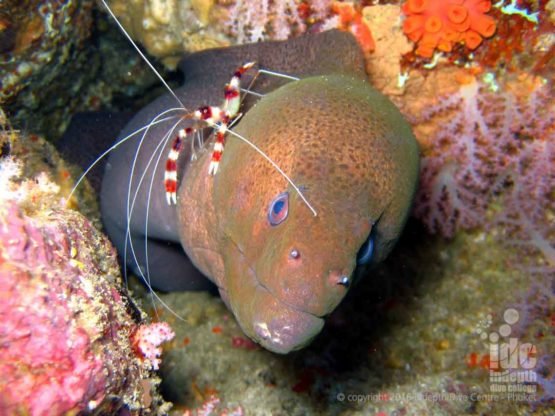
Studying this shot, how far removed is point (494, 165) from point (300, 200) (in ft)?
7.19

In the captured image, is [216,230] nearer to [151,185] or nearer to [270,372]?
→ [151,185]

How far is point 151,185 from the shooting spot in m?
3.24

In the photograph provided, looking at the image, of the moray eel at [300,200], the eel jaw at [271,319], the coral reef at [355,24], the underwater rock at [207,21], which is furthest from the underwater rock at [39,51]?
the eel jaw at [271,319]

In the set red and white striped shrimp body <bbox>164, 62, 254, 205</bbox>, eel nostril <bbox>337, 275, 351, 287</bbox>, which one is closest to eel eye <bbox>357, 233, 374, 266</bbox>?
eel nostril <bbox>337, 275, 351, 287</bbox>

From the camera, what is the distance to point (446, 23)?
123 inches

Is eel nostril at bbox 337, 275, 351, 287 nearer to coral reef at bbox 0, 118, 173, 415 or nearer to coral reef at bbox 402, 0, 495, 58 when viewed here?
coral reef at bbox 0, 118, 173, 415

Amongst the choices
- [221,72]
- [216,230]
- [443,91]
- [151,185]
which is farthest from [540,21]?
[151,185]

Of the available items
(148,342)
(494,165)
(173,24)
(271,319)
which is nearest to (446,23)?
(494,165)

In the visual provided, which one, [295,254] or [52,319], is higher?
[52,319]

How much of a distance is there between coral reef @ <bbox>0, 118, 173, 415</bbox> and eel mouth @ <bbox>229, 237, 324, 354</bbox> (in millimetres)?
573

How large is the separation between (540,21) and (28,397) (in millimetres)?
3590

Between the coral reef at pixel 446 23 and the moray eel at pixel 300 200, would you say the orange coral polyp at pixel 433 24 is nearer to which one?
the coral reef at pixel 446 23

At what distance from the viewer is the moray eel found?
1780 millimetres

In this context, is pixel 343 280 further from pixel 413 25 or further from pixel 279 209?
pixel 413 25
